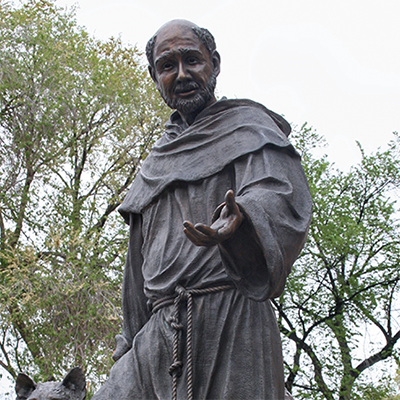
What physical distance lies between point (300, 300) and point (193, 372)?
49.4 feet

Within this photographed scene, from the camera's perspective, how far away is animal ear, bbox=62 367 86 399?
5750 millimetres

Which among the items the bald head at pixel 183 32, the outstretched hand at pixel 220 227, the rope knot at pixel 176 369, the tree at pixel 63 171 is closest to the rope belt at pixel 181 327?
the rope knot at pixel 176 369

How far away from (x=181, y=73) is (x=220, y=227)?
130 centimetres

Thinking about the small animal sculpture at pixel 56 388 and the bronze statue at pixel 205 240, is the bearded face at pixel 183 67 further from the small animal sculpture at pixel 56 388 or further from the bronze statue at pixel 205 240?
the small animal sculpture at pixel 56 388

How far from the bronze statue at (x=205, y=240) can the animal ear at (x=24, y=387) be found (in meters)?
1.98

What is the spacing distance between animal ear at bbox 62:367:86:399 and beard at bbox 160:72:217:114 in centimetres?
244

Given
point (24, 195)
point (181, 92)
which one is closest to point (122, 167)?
point (24, 195)

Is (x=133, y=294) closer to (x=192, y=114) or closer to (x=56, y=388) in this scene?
(x=192, y=114)

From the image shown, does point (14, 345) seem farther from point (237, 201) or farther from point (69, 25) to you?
point (237, 201)

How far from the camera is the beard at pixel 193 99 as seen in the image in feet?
14.1

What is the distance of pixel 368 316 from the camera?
17891 millimetres

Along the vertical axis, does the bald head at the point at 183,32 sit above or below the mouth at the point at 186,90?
above

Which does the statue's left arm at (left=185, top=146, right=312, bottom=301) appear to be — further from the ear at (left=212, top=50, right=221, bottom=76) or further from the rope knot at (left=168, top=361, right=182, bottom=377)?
the ear at (left=212, top=50, right=221, bottom=76)

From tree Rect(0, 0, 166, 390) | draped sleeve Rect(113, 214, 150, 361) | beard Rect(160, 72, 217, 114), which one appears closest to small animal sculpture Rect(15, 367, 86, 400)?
draped sleeve Rect(113, 214, 150, 361)
